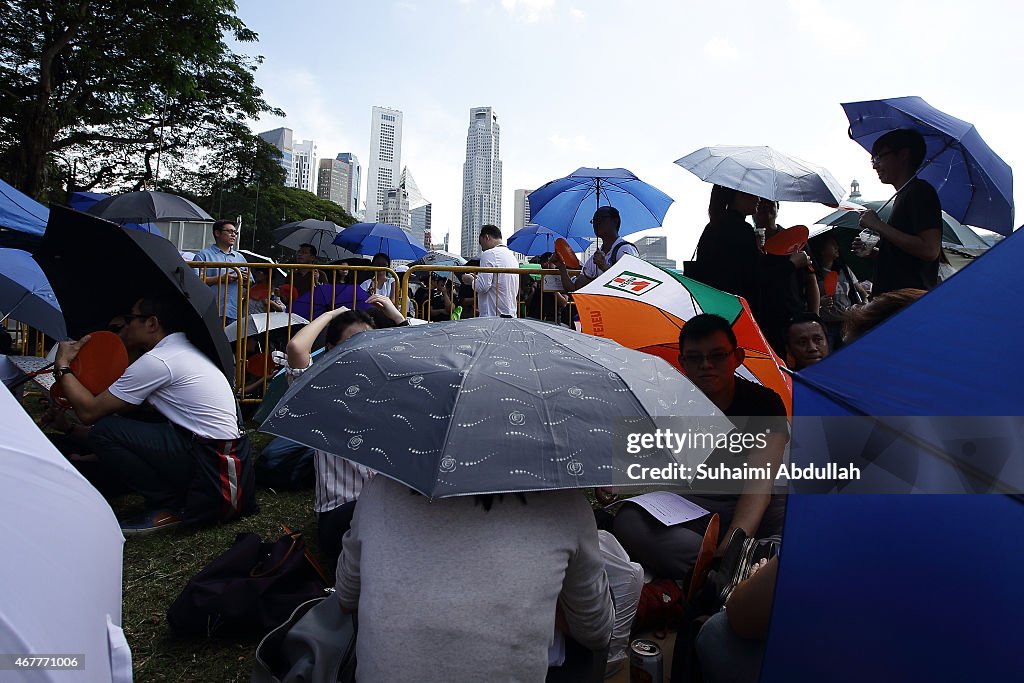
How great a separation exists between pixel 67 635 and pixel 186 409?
265cm

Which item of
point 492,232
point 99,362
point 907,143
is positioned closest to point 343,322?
point 99,362

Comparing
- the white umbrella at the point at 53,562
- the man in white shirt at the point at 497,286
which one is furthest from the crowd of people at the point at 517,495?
the man in white shirt at the point at 497,286

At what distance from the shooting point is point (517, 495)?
1.65 m

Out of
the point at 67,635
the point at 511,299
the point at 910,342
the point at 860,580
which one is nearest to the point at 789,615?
the point at 860,580

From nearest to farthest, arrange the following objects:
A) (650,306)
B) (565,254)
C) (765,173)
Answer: (650,306)
(765,173)
(565,254)

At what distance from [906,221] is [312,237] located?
41.8 ft

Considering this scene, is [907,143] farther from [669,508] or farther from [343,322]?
[343,322]

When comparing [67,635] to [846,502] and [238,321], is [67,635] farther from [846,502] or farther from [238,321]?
[238,321]

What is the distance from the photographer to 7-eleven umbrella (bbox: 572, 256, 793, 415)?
3.35 meters

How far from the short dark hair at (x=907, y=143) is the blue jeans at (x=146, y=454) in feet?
13.8

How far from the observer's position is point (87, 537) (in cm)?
149

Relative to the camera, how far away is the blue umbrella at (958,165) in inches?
144

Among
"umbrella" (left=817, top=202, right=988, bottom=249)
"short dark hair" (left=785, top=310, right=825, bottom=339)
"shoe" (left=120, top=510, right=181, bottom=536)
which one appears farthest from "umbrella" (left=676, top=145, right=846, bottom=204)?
"shoe" (left=120, top=510, right=181, bottom=536)

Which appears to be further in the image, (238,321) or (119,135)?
(119,135)
